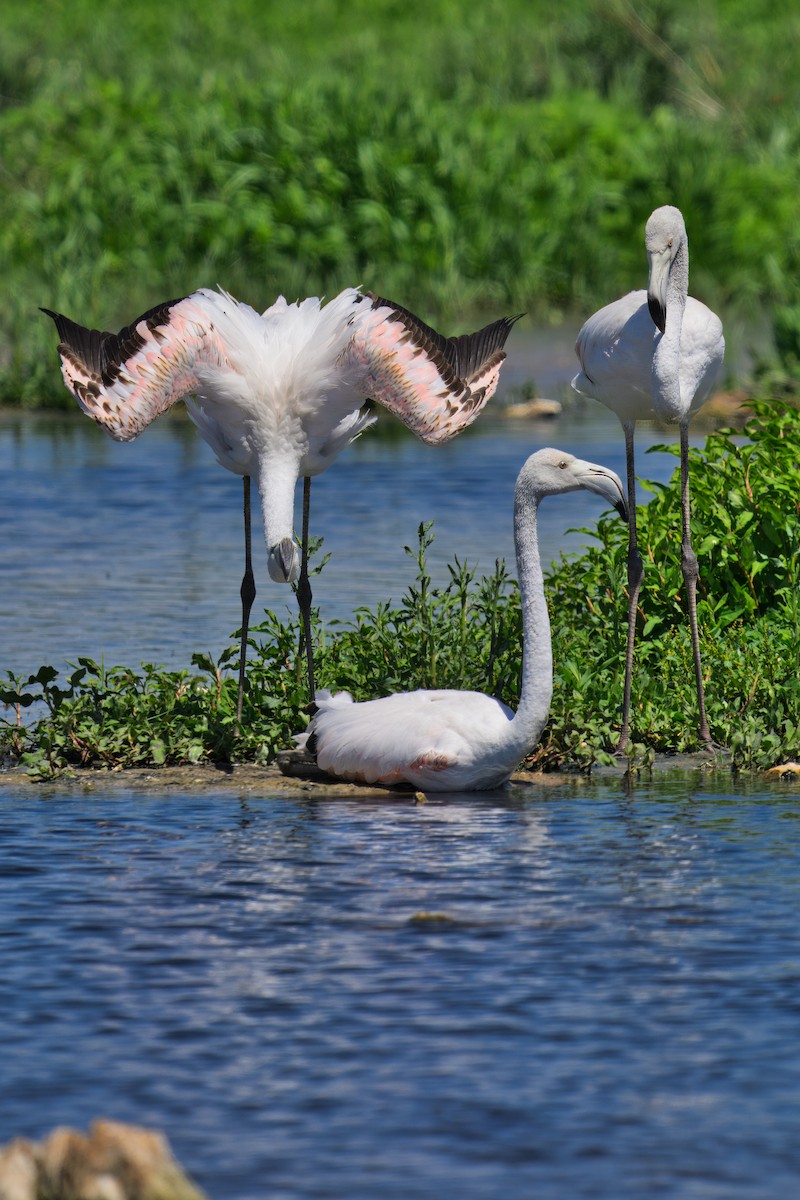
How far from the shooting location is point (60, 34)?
26859mm

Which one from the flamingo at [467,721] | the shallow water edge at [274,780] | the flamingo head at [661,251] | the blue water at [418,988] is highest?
the flamingo head at [661,251]

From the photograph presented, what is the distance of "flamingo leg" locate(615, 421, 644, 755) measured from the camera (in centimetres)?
786

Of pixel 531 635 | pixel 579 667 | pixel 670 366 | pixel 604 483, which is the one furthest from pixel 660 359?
pixel 579 667

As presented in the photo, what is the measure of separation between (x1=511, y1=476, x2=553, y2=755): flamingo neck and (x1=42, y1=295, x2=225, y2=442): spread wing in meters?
1.19

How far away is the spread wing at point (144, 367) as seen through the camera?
7664mm

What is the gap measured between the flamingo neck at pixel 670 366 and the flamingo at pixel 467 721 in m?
0.40

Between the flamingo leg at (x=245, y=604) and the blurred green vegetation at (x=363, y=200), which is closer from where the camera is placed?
the flamingo leg at (x=245, y=604)

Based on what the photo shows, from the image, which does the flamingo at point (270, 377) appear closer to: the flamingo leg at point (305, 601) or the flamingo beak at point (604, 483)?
the flamingo leg at point (305, 601)

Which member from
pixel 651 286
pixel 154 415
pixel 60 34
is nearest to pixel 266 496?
pixel 154 415

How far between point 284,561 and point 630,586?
5.04ft

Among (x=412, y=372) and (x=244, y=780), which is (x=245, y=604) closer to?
(x=244, y=780)

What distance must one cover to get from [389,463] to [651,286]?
7381 millimetres

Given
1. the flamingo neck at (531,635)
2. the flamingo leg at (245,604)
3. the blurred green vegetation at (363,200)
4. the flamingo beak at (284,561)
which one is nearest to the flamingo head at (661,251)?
the flamingo neck at (531,635)

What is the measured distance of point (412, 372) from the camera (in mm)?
7852
